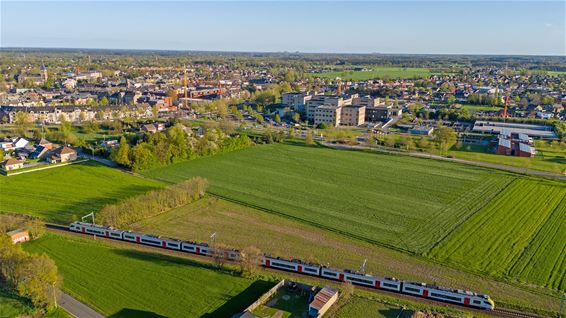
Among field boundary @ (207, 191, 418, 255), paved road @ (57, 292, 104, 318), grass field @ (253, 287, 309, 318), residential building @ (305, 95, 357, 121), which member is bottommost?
paved road @ (57, 292, 104, 318)

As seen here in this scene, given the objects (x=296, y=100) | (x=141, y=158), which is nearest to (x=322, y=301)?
(x=141, y=158)

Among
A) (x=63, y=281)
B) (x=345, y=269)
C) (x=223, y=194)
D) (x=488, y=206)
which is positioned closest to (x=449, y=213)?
(x=488, y=206)

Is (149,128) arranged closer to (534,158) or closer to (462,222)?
(462,222)

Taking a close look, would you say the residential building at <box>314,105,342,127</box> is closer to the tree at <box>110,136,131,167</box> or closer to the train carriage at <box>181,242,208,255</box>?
the tree at <box>110,136,131,167</box>

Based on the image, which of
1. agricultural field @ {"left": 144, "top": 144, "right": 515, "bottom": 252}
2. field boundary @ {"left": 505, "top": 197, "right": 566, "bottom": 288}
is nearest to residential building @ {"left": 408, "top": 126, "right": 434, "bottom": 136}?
agricultural field @ {"left": 144, "top": 144, "right": 515, "bottom": 252}

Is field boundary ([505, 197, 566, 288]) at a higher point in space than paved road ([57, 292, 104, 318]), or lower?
higher

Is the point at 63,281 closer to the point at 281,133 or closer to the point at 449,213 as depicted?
the point at 449,213
